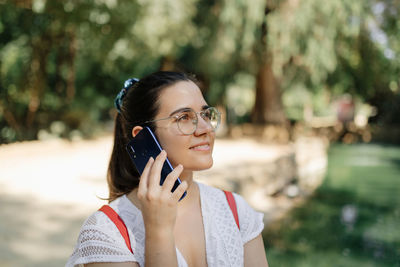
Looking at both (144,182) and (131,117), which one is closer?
(144,182)

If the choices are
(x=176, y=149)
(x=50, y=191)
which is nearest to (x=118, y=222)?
(x=176, y=149)

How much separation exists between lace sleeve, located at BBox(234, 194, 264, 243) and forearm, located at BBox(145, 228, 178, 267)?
1.33 ft

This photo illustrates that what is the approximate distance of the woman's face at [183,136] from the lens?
1.36 meters

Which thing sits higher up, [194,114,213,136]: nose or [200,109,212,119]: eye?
[200,109,212,119]: eye

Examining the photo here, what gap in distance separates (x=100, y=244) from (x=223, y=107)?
61.8 feet

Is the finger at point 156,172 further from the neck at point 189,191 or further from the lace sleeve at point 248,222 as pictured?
the lace sleeve at point 248,222

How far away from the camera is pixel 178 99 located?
141 cm

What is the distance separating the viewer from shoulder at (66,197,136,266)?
45.7 inches

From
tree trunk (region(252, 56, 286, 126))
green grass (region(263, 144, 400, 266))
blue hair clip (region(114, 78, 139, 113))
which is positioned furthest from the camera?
tree trunk (region(252, 56, 286, 126))

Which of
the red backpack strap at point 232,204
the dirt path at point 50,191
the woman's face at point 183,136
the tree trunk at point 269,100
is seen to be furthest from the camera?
the tree trunk at point 269,100

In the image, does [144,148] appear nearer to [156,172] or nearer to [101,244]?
[156,172]

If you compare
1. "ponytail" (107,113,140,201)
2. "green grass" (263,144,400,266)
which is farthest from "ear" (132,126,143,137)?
"green grass" (263,144,400,266)

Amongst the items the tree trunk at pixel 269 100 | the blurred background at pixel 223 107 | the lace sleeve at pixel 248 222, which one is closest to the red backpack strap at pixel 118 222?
the lace sleeve at pixel 248 222

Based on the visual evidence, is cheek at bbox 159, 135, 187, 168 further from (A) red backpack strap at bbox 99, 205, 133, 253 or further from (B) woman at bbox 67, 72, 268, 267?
(A) red backpack strap at bbox 99, 205, 133, 253
